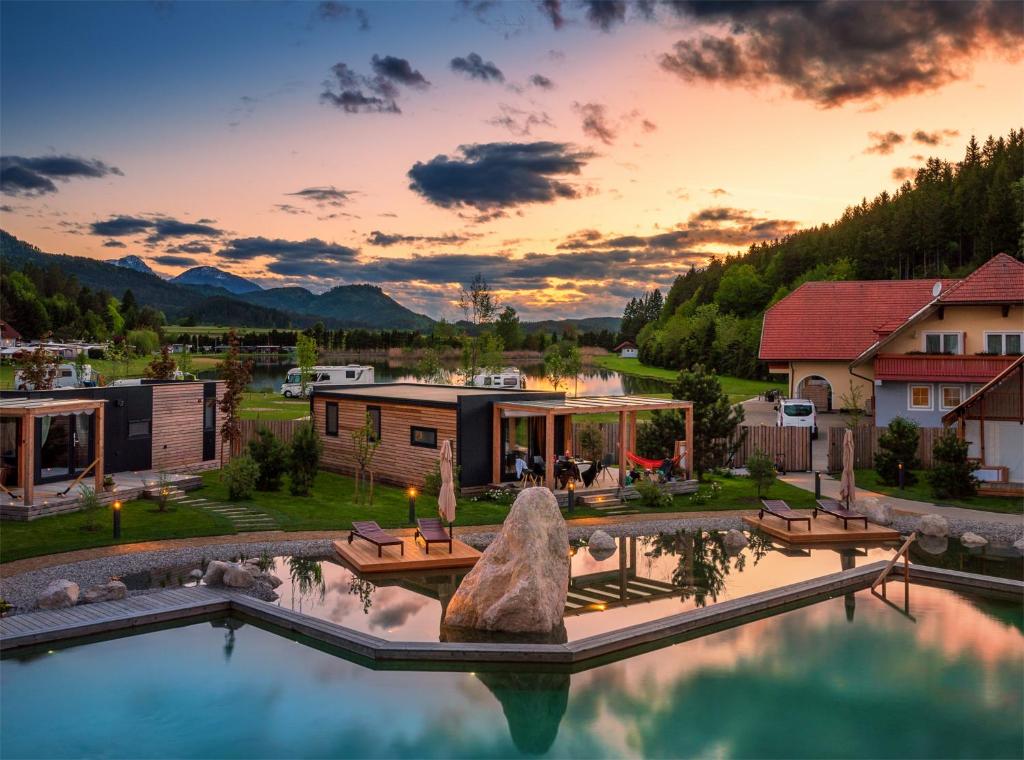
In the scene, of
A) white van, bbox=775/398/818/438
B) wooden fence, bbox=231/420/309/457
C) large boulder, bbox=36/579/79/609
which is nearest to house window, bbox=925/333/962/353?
white van, bbox=775/398/818/438

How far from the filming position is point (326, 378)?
47344mm

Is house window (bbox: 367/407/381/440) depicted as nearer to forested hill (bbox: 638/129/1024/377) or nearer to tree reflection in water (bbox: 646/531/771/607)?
tree reflection in water (bbox: 646/531/771/607)

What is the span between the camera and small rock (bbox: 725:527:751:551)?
16.4 m

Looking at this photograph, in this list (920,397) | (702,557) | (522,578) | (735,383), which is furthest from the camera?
(735,383)

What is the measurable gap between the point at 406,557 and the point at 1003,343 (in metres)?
24.7

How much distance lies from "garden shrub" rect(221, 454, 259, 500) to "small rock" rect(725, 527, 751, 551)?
10720mm

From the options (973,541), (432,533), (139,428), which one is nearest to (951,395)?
(973,541)

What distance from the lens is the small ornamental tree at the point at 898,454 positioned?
73.2 ft

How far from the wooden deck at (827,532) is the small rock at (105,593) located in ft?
40.2

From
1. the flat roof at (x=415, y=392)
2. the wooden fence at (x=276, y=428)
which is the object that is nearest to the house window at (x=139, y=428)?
the wooden fence at (x=276, y=428)

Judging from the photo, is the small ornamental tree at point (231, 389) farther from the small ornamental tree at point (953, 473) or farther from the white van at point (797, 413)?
the white van at point (797, 413)

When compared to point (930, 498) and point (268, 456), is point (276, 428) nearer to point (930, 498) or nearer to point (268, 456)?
point (268, 456)

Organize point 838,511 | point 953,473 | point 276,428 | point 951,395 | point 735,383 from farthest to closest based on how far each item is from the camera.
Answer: point 735,383, point 951,395, point 276,428, point 953,473, point 838,511

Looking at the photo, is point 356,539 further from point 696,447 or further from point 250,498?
point 696,447
